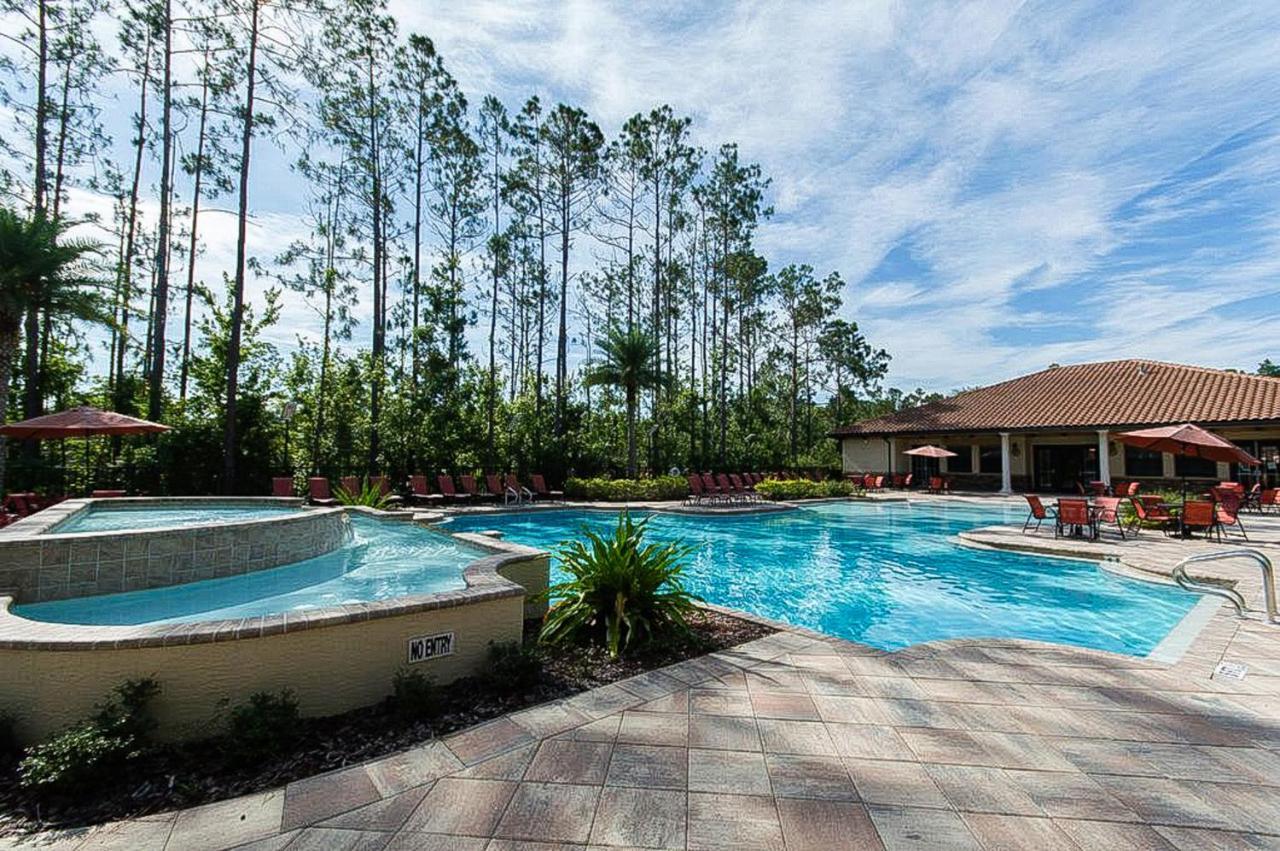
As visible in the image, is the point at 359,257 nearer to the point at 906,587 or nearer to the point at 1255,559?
the point at 906,587

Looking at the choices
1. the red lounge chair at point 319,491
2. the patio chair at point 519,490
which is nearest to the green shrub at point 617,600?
the red lounge chair at point 319,491

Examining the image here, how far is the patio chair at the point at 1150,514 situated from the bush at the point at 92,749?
43.6 ft

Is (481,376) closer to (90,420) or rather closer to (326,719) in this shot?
(90,420)

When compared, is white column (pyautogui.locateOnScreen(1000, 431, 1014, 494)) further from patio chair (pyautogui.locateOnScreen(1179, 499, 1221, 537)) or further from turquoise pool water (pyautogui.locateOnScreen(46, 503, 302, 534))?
turquoise pool water (pyautogui.locateOnScreen(46, 503, 302, 534))

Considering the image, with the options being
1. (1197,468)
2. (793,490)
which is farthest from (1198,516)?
(1197,468)

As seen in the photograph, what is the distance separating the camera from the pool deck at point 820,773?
200 cm

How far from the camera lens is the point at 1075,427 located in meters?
18.9

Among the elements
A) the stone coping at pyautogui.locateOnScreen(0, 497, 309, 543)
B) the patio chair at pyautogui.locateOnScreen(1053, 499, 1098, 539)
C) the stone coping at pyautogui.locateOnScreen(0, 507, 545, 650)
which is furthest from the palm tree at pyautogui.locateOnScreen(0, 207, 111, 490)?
the patio chair at pyautogui.locateOnScreen(1053, 499, 1098, 539)

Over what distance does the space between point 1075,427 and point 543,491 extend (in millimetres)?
17645

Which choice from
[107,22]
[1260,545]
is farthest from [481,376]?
[1260,545]

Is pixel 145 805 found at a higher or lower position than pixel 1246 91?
lower

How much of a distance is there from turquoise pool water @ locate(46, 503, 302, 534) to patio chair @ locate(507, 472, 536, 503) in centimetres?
658

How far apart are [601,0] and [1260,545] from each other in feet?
42.9

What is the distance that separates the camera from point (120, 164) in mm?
16219
